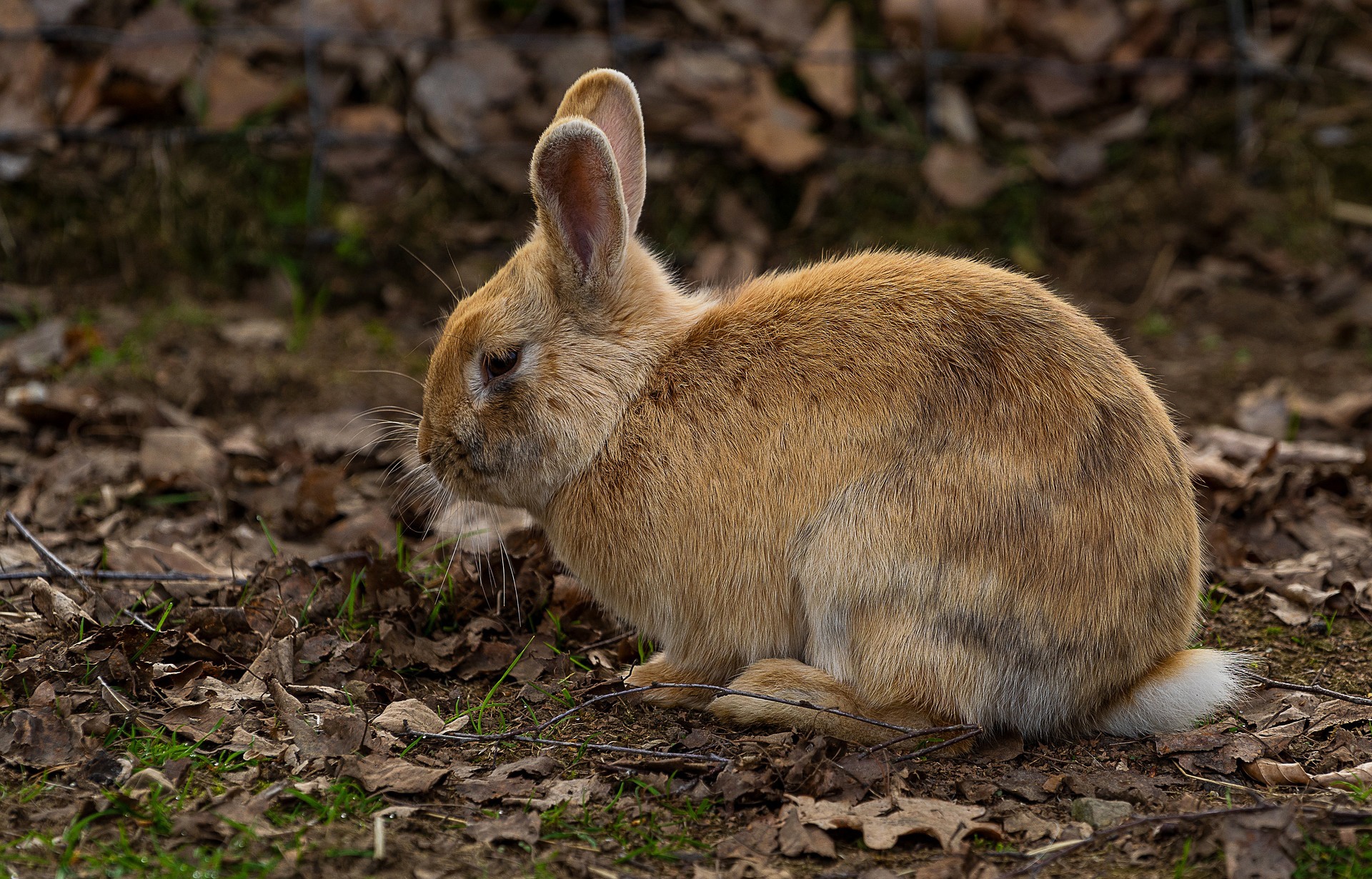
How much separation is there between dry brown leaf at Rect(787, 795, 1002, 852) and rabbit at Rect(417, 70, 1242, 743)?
0.41 meters

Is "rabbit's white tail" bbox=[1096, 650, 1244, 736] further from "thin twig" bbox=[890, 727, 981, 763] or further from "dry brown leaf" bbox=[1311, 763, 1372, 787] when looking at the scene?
"thin twig" bbox=[890, 727, 981, 763]

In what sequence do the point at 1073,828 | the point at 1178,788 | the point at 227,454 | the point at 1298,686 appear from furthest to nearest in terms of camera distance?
the point at 227,454 → the point at 1298,686 → the point at 1178,788 → the point at 1073,828

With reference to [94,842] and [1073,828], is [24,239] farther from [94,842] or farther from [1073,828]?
[1073,828]

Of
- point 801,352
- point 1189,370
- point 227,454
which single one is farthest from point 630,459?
point 1189,370

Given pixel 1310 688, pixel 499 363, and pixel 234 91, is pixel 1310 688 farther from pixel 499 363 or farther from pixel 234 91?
pixel 234 91

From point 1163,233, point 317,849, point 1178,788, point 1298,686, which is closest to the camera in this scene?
point 317,849

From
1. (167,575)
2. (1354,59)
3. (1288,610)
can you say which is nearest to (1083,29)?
(1354,59)

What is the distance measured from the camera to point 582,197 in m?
4.10

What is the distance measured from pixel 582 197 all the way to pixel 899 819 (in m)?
2.14

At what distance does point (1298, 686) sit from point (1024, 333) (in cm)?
134

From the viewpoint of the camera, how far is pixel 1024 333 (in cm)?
383

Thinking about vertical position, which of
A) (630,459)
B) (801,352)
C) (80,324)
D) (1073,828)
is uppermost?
(801,352)

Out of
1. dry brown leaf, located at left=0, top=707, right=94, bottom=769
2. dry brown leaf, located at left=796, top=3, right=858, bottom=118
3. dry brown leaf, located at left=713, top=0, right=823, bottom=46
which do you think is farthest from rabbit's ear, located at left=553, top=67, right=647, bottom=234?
dry brown leaf, located at left=713, top=0, right=823, bottom=46

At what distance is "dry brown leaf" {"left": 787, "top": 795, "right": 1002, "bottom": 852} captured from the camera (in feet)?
10.5
